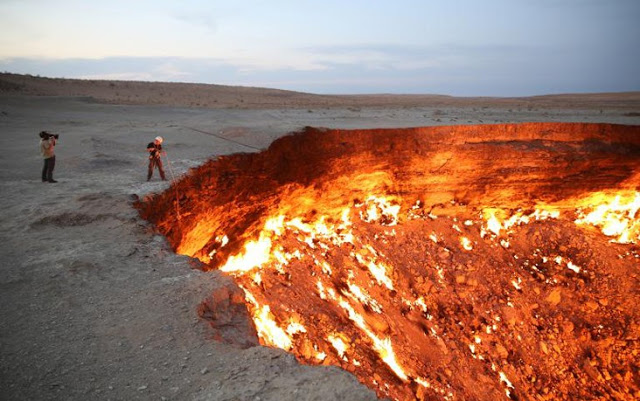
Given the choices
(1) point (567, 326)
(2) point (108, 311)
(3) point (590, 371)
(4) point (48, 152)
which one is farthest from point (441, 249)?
(4) point (48, 152)

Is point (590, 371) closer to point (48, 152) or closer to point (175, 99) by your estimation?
point (48, 152)

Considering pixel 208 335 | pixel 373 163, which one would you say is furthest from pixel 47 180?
pixel 373 163

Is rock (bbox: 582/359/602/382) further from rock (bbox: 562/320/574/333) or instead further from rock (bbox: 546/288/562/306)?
rock (bbox: 546/288/562/306)

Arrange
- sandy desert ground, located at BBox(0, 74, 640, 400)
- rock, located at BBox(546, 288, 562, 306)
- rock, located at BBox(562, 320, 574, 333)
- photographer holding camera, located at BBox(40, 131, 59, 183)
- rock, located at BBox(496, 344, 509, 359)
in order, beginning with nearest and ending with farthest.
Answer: sandy desert ground, located at BBox(0, 74, 640, 400) < photographer holding camera, located at BBox(40, 131, 59, 183) < rock, located at BBox(496, 344, 509, 359) < rock, located at BBox(562, 320, 574, 333) < rock, located at BBox(546, 288, 562, 306)

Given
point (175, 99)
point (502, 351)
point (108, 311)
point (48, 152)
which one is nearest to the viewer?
point (108, 311)

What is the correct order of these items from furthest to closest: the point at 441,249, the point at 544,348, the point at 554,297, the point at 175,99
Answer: the point at 175,99 < the point at 441,249 < the point at 554,297 < the point at 544,348

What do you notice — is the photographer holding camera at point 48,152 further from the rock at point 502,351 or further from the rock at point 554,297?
the rock at point 554,297

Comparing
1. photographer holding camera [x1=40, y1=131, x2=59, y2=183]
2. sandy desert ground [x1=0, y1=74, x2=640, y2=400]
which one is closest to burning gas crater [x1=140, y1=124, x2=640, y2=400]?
sandy desert ground [x1=0, y1=74, x2=640, y2=400]

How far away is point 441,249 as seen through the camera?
10656 mm

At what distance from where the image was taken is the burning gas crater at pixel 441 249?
24.2 feet

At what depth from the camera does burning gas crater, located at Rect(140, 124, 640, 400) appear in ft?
24.2

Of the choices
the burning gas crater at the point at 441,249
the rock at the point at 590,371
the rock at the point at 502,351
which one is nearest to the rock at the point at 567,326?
the burning gas crater at the point at 441,249

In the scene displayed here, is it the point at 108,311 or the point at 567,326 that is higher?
the point at 108,311

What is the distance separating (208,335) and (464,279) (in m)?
7.96
